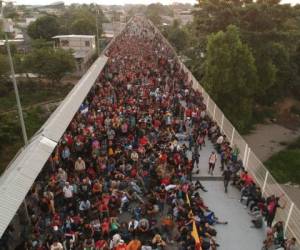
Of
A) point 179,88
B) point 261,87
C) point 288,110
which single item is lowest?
point 288,110

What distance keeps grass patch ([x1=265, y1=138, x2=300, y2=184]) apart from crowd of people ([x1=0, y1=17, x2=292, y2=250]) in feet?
35.2

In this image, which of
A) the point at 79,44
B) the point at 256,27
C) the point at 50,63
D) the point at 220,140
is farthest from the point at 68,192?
the point at 79,44

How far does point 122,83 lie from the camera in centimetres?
2448

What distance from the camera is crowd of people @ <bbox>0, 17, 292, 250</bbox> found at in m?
10.6

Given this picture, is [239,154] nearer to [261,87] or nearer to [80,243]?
[80,243]

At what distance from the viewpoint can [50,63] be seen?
46406mm

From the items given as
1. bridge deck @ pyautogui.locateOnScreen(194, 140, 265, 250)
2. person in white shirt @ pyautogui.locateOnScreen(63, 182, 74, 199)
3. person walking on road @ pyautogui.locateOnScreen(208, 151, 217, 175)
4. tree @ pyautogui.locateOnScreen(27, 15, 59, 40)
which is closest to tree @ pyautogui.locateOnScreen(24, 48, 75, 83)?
tree @ pyautogui.locateOnScreen(27, 15, 59, 40)

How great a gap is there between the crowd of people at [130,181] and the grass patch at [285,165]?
1072 cm

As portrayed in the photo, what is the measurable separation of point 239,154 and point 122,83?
11.8 meters

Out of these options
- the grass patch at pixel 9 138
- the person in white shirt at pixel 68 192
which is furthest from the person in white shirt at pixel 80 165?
the grass patch at pixel 9 138

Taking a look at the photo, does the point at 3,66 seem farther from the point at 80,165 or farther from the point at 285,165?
the point at 80,165

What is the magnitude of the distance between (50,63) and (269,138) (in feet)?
89.3

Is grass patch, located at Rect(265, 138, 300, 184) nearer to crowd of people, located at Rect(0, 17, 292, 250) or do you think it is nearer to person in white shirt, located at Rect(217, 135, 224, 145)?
crowd of people, located at Rect(0, 17, 292, 250)

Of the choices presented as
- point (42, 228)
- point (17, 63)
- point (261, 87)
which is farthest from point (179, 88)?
point (17, 63)
